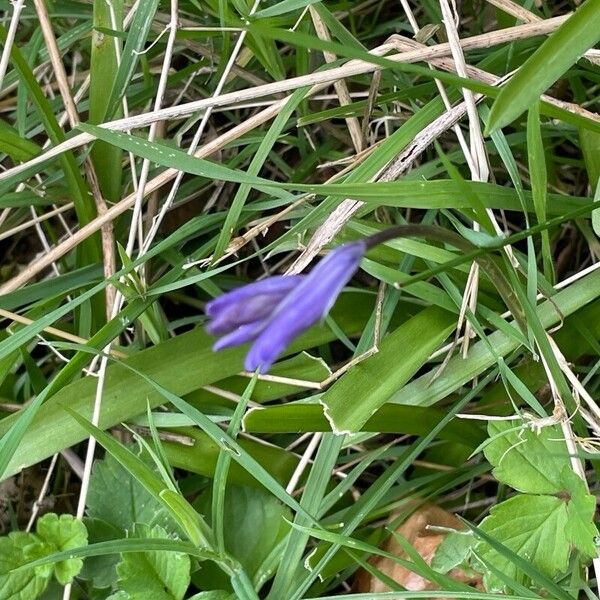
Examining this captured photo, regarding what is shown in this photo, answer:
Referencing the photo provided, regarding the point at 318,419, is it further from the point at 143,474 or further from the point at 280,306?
the point at 280,306

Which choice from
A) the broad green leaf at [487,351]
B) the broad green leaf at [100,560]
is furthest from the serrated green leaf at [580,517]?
the broad green leaf at [100,560]

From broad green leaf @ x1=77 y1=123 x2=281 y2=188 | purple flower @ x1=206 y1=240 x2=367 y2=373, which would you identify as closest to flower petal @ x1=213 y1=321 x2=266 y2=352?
purple flower @ x1=206 y1=240 x2=367 y2=373

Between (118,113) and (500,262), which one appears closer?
(500,262)

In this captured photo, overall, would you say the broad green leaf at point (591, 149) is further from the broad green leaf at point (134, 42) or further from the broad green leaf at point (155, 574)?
the broad green leaf at point (155, 574)

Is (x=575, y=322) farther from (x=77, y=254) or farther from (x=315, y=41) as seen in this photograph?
(x=77, y=254)

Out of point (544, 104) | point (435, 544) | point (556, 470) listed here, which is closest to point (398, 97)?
point (544, 104)

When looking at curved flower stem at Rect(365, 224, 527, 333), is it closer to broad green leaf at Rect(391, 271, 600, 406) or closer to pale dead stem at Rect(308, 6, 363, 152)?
broad green leaf at Rect(391, 271, 600, 406)

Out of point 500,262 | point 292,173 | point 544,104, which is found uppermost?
point 544,104
